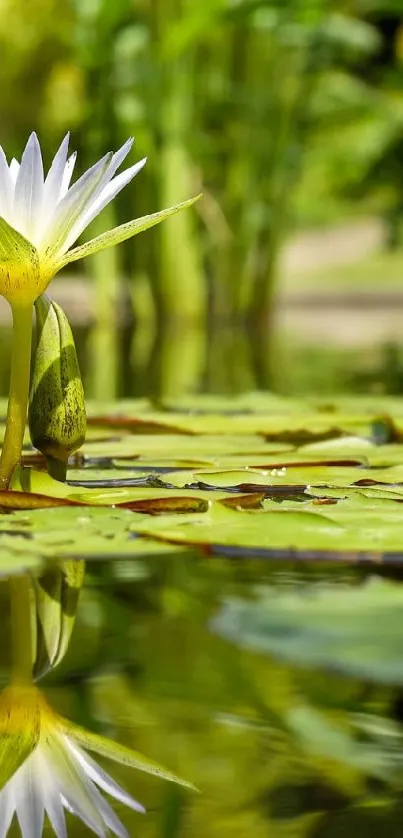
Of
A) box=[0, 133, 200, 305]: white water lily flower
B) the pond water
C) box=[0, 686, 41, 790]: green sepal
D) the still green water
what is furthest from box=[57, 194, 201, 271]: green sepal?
box=[0, 686, 41, 790]: green sepal

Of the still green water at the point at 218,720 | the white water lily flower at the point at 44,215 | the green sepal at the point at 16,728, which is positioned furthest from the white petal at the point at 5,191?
the green sepal at the point at 16,728

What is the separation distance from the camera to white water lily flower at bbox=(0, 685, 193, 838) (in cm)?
40

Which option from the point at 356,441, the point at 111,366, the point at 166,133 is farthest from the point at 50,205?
the point at 166,133

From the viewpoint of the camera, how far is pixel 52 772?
1.42ft

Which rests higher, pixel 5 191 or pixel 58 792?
pixel 5 191

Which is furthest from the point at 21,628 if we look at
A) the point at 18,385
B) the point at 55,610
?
the point at 18,385

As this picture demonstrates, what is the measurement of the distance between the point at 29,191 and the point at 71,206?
0.03 meters

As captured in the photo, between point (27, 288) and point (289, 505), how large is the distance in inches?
9.3

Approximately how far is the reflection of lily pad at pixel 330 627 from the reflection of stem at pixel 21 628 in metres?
0.09

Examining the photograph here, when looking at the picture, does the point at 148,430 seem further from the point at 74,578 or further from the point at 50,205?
the point at 74,578

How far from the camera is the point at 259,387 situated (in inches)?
99.7

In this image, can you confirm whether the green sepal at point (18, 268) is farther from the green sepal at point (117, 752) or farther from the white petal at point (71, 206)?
the green sepal at point (117, 752)

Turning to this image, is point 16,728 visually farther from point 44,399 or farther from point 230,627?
point 44,399

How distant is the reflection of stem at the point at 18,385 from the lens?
36.0 inches
